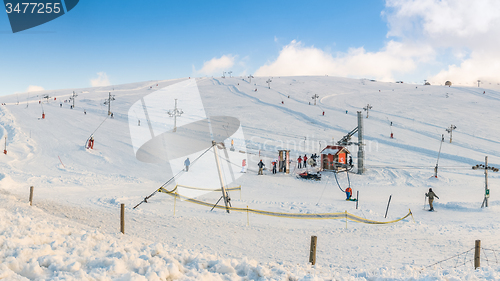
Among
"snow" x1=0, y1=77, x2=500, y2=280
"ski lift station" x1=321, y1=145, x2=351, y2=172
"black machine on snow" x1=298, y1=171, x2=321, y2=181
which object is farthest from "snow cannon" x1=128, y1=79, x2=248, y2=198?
"ski lift station" x1=321, y1=145, x2=351, y2=172

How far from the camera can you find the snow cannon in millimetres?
22734

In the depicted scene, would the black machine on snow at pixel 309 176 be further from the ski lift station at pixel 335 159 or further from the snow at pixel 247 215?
the ski lift station at pixel 335 159

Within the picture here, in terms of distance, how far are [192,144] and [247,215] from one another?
25.1 meters

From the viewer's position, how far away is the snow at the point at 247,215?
6066 mm

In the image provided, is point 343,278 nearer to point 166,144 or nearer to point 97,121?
point 166,144

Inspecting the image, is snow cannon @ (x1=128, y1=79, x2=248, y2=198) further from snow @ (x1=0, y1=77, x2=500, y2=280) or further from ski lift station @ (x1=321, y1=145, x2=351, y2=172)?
ski lift station @ (x1=321, y1=145, x2=351, y2=172)

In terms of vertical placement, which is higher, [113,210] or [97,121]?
[97,121]

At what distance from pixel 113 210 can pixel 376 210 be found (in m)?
13.4

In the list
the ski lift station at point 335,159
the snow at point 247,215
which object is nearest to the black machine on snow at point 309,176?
the snow at point 247,215

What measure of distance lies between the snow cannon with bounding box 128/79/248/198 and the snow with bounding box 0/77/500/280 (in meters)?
0.98

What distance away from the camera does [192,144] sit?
119 feet

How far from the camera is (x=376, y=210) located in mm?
15414

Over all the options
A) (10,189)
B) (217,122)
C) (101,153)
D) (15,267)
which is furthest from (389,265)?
(217,122)

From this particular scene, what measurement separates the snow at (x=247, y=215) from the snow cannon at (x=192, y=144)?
0.98 meters
